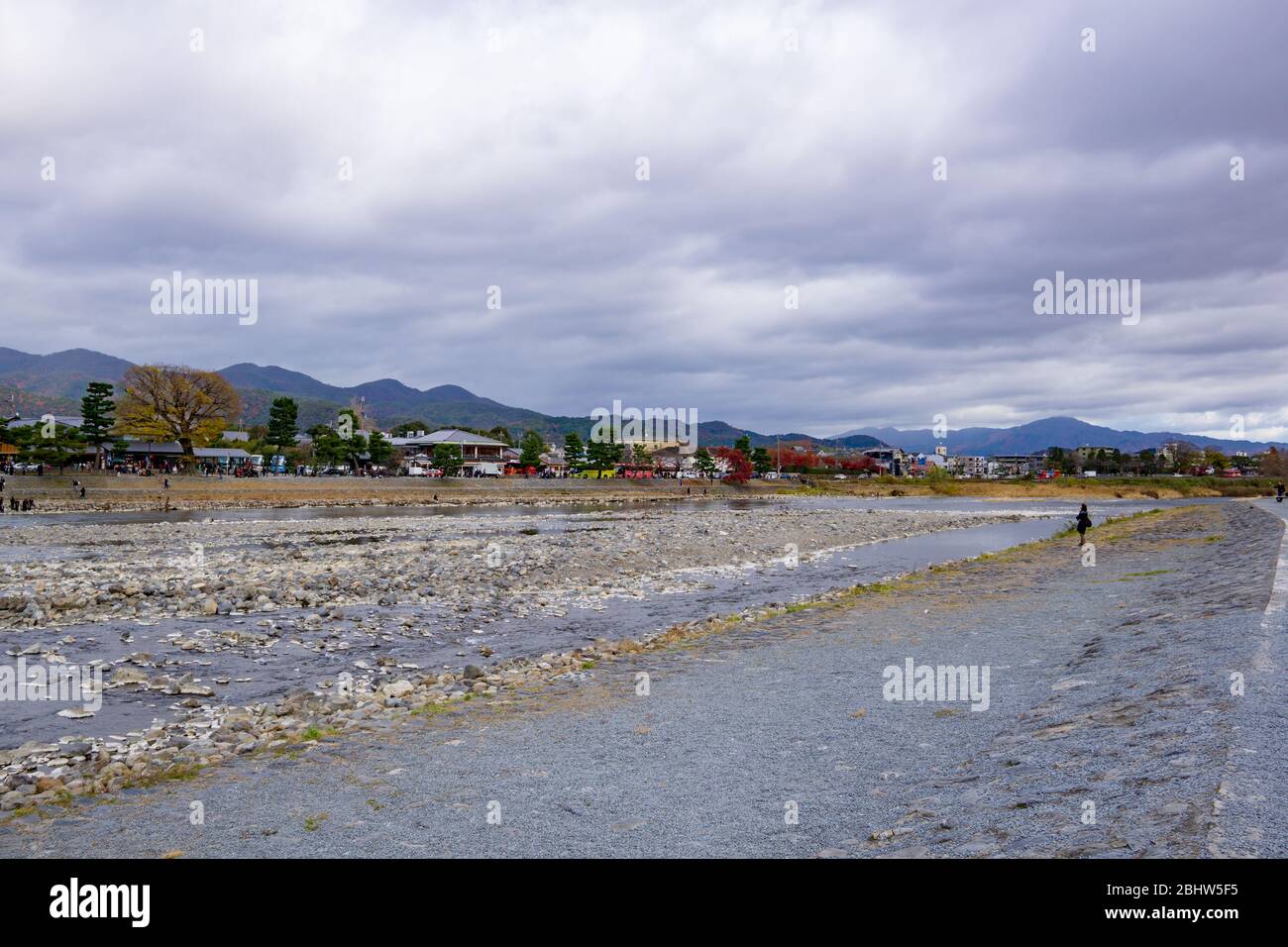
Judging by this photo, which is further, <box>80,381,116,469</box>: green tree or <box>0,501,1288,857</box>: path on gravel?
<box>80,381,116,469</box>: green tree

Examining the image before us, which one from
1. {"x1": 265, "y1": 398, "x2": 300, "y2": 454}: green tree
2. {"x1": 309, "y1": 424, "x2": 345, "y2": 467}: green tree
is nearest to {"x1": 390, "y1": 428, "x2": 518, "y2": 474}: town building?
{"x1": 309, "y1": 424, "x2": 345, "y2": 467}: green tree

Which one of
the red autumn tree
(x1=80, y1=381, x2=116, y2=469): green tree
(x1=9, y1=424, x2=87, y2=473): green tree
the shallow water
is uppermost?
(x1=80, y1=381, x2=116, y2=469): green tree

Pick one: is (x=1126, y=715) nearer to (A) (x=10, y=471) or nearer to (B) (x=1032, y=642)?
(B) (x=1032, y=642)

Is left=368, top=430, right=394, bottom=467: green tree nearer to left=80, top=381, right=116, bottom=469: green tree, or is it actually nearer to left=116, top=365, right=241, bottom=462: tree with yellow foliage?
left=116, top=365, right=241, bottom=462: tree with yellow foliage

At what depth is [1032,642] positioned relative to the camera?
13523 mm

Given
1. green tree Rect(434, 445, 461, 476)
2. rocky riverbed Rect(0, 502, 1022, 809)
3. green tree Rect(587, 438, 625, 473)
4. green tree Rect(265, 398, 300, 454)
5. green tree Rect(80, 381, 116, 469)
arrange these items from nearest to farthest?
rocky riverbed Rect(0, 502, 1022, 809)
green tree Rect(80, 381, 116, 469)
green tree Rect(265, 398, 300, 454)
green tree Rect(434, 445, 461, 476)
green tree Rect(587, 438, 625, 473)

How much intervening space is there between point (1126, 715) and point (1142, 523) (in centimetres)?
4652

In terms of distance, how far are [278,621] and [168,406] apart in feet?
338

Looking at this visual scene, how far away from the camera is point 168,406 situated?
10356 cm

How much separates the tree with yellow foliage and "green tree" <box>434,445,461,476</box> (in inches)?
1303

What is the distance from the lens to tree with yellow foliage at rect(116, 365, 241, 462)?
4008 inches

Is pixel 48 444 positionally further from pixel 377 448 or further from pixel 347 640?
pixel 347 640

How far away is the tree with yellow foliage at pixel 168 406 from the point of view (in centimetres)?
10181

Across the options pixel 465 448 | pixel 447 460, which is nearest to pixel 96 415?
pixel 447 460
